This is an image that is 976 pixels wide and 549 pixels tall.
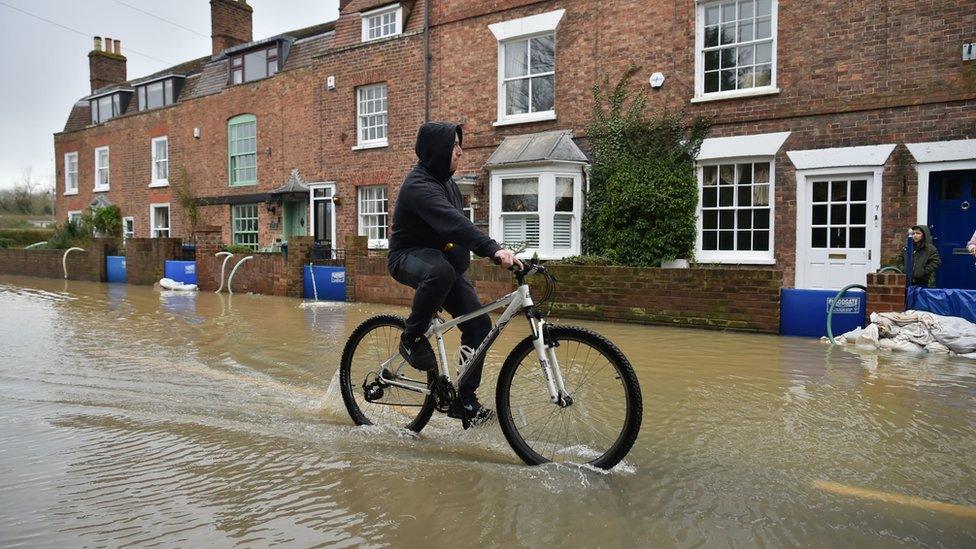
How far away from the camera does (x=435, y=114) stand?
17062 mm

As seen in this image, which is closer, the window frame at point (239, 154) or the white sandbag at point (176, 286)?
the white sandbag at point (176, 286)

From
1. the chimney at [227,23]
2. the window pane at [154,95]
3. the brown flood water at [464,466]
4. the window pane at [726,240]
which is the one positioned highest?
the chimney at [227,23]

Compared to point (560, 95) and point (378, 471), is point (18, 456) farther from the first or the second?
point (560, 95)

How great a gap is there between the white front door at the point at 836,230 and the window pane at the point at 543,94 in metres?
5.81

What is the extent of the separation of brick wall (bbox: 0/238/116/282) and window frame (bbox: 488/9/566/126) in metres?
13.0

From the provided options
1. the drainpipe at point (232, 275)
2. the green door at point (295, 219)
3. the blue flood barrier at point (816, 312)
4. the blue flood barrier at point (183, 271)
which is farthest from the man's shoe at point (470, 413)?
the green door at point (295, 219)

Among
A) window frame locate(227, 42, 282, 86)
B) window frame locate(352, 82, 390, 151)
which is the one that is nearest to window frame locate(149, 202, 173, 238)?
window frame locate(227, 42, 282, 86)

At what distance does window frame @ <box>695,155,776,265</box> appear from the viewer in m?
12.4

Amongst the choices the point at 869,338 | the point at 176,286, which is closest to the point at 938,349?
the point at 869,338

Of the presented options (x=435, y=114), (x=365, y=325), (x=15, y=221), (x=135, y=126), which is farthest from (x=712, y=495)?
(x=15, y=221)

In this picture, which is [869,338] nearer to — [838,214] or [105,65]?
[838,214]

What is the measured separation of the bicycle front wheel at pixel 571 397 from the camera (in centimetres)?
341

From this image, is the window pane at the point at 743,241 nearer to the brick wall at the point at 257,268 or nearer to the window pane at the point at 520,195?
the window pane at the point at 520,195

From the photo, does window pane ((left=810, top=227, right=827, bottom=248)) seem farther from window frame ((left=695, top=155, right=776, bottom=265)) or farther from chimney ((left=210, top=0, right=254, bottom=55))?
chimney ((left=210, top=0, right=254, bottom=55))
